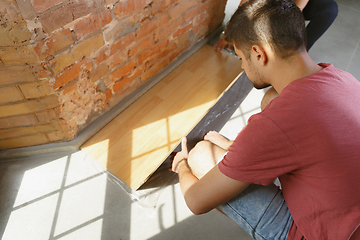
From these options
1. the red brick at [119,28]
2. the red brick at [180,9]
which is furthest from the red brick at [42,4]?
the red brick at [180,9]

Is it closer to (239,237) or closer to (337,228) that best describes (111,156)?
(239,237)

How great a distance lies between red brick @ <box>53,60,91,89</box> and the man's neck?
3.33 feet

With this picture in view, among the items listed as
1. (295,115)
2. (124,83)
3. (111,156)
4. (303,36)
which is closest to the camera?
(295,115)

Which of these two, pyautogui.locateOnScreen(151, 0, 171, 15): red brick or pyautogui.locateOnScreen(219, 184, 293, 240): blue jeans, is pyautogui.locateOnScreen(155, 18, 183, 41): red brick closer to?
pyautogui.locateOnScreen(151, 0, 171, 15): red brick

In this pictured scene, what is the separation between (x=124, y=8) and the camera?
1.36m

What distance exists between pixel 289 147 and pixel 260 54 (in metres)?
0.43

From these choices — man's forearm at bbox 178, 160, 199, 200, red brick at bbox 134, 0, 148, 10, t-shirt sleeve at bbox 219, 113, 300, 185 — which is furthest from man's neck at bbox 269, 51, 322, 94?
red brick at bbox 134, 0, 148, 10

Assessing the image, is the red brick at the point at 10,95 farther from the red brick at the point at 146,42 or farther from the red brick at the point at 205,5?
the red brick at the point at 205,5

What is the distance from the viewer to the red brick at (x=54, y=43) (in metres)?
1.03

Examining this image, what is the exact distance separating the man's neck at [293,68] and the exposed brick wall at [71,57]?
3.14 ft

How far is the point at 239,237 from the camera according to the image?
1268 mm

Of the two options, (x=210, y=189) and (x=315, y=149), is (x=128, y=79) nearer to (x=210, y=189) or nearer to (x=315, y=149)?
(x=210, y=189)

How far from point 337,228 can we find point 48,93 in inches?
55.5

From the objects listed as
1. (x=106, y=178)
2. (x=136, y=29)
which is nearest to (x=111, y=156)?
(x=106, y=178)
